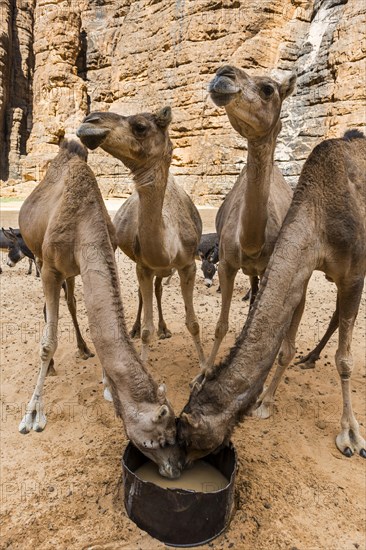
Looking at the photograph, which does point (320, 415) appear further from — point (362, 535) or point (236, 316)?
point (236, 316)

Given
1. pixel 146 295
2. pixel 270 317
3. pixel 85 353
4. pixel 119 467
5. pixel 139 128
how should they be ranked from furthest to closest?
pixel 85 353, pixel 146 295, pixel 119 467, pixel 139 128, pixel 270 317

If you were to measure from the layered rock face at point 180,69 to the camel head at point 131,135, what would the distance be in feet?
49.1

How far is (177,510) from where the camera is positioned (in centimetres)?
208

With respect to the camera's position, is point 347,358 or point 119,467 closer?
point 119,467

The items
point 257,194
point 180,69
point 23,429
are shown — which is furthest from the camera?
point 180,69

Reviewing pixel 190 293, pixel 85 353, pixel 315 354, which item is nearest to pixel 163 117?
pixel 190 293

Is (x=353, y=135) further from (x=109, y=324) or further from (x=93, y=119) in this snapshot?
(x=109, y=324)

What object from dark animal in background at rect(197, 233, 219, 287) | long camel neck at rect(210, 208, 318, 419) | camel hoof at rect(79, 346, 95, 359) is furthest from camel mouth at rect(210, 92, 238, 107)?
dark animal in background at rect(197, 233, 219, 287)

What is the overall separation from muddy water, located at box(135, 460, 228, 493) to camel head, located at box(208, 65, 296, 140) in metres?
2.16

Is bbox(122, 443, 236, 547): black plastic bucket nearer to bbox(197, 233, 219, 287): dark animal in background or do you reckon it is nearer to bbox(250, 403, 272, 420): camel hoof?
bbox(250, 403, 272, 420): camel hoof

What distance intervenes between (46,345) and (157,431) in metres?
1.82

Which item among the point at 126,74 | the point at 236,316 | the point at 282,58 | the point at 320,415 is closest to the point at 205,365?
the point at 320,415

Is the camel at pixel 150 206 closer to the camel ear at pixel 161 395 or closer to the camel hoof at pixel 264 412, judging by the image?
the camel hoof at pixel 264 412

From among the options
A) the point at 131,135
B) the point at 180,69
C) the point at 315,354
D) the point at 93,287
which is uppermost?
the point at 180,69
